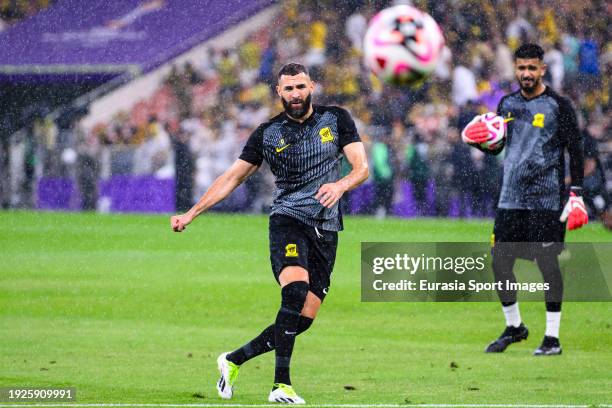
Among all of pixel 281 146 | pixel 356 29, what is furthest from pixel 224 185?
pixel 356 29

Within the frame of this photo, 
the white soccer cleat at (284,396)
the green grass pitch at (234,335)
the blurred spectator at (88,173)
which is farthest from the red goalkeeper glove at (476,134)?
the blurred spectator at (88,173)

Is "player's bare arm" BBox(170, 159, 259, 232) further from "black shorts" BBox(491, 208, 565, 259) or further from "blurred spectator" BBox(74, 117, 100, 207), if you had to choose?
"blurred spectator" BBox(74, 117, 100, 207)

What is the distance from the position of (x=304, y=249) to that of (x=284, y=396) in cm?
90

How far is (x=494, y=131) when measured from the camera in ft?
32.6

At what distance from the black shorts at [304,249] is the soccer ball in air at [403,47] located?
2861mm

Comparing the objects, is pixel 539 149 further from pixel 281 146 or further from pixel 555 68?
pixel 555 68

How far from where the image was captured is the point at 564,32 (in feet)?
86.6

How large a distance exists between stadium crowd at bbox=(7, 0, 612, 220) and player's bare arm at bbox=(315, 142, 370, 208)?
45.8 feet

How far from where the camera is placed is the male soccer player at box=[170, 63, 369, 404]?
7.77 metres

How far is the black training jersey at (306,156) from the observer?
26.0 feet

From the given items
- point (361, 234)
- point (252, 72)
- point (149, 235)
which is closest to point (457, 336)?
point (361, 234)

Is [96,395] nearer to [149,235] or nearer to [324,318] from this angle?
[324,318]

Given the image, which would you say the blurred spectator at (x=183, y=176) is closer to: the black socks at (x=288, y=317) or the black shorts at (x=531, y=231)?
the black shorts at (x=531, y=231)

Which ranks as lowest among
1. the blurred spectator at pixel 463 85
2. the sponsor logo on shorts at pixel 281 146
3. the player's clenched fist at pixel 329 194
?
the player's clenched fist at pixel 329 194
